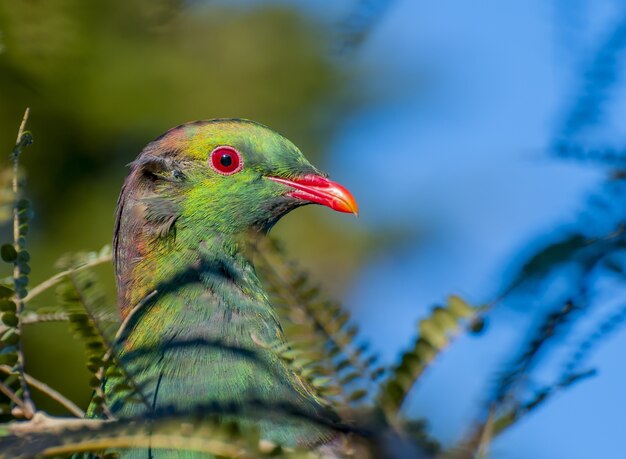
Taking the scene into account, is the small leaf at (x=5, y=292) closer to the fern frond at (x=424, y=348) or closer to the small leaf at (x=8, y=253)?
the small leaf at (x=8, y=253)

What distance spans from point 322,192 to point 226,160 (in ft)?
1.28

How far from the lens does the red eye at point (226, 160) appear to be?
3691 millimetres

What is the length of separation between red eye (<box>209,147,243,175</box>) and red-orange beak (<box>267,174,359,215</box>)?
0.47 feet

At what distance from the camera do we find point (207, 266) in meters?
3.48

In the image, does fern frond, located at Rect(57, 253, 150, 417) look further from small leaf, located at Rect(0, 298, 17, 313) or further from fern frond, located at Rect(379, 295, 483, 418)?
fern frond, located at Rect(379, 295, 483, 418)

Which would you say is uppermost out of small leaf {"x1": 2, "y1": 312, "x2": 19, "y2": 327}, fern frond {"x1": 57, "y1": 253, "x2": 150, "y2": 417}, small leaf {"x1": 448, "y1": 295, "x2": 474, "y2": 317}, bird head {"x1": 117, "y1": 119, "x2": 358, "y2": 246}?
bird head {"x1": 117, "y1": 119, "x2": 358, "y2": 246}

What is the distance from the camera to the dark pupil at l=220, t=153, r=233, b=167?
369cm

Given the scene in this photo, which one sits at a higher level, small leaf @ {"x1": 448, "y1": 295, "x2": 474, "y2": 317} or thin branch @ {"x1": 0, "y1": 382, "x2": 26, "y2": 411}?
small leaf @ {"x1": 448, "y1": 295, "x2": 474, "y2": 317}

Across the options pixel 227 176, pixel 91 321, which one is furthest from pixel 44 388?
pixel 227 176

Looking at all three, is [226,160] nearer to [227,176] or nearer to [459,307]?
[227,176]

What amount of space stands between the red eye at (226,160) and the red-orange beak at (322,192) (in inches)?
5.6

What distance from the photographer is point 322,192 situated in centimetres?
365

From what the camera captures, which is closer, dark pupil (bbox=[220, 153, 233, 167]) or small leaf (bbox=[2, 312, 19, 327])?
small leaf (bbox=[2, 312, 19, 327])

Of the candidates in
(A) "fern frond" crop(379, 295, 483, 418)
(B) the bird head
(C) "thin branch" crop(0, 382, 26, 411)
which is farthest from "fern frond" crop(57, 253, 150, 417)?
(B) the bird head
